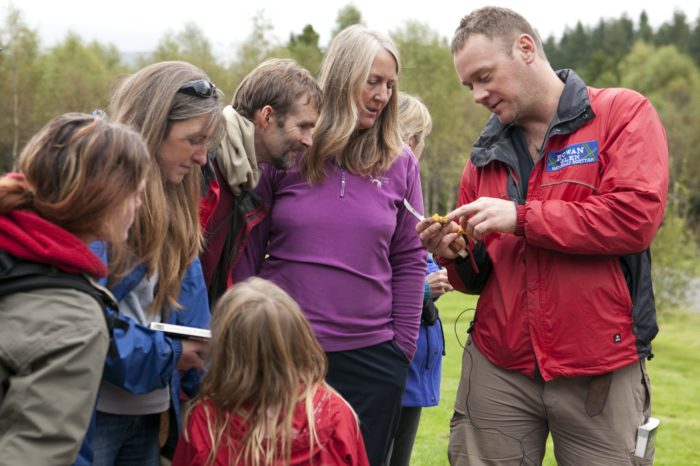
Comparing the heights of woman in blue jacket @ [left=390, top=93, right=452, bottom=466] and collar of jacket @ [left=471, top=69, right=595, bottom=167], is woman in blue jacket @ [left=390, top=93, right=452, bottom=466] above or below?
below

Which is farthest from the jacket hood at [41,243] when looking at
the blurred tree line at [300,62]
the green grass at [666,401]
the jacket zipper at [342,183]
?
the blurred tree line at [300,62]

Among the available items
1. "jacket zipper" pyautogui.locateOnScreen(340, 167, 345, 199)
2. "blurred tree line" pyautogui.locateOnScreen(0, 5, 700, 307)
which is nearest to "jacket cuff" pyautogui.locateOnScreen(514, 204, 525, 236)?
"jacket zipper" pyautogui.locateOnScreen(340, 167, 345, 199)

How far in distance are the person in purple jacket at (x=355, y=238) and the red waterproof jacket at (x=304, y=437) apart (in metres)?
0.72

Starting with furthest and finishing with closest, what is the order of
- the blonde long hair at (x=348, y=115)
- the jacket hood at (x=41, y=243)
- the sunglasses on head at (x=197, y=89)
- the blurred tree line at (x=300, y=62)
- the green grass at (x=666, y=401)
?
the blurred tree line at (x=300, y=62), the green grass at (x=666, y=401), the blonde long hair at (x=348, y=115), the sunglasses on head at (x=197, y=89), the jacket hood at (x=41, y=243)

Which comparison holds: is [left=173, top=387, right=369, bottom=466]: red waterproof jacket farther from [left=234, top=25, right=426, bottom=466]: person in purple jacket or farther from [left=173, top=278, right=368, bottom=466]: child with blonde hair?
[left=234, top=25, right=426, bottom=466]: person in purple jacket

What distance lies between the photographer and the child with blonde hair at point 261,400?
2697 millimetres

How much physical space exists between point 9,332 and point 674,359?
43.1 feet

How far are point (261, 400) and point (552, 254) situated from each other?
141 cm

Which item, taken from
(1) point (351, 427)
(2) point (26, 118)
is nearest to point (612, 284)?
(1) point (351, 427)

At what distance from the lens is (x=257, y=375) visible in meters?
2.72

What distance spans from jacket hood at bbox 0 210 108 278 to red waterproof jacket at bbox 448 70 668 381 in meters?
1.80

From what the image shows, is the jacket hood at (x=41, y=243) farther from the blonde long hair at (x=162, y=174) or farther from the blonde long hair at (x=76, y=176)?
the blonde long hair at (x=162, y=174)

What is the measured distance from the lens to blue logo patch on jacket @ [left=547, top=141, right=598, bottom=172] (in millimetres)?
3408

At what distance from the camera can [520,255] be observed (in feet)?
11.8
